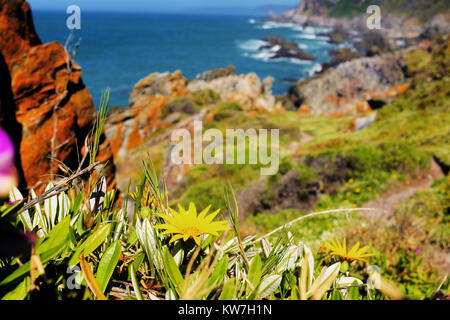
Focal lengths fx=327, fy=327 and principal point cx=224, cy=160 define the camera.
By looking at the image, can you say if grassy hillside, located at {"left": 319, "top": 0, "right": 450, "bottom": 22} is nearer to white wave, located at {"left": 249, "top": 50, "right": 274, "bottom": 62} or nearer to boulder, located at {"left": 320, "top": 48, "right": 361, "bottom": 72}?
boulder, located at {"left": 320, "top": 48, "right": 361, "bottom": 72}

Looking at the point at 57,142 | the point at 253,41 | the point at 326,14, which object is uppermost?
the point at 326,14

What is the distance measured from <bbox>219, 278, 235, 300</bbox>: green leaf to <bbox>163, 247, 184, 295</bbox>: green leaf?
14 cm

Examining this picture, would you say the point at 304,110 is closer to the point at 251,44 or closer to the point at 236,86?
the point at 236,86

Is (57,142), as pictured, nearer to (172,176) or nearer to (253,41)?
(172,176)

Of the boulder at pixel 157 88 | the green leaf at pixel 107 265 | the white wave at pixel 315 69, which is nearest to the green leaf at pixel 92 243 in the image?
the green leaf at pixel 107 265

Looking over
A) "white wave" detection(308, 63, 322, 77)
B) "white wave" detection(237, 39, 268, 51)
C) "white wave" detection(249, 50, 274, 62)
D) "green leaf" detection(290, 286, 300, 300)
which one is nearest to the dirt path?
"green leaf" detection(290, 286, 300, 300)

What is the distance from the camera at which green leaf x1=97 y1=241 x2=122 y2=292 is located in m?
0.79

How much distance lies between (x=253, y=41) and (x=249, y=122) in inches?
2428

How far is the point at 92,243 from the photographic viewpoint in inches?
33.5

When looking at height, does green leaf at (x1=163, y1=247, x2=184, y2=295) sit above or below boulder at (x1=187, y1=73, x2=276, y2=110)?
above

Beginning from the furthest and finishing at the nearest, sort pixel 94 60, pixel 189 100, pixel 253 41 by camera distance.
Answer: pixel 253 41 → pixel 94 60 → pixel 189 100

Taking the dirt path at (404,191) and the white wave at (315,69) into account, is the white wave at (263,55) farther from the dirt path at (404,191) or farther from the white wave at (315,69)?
the dirt path at (404,191)
